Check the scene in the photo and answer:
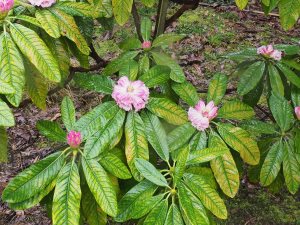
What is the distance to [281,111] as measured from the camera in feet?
4.98

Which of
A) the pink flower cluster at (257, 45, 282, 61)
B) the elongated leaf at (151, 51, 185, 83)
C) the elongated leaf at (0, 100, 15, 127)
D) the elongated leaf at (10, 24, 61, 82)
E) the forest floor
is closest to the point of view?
the elongated leaf at (0, 100, 15, 127)

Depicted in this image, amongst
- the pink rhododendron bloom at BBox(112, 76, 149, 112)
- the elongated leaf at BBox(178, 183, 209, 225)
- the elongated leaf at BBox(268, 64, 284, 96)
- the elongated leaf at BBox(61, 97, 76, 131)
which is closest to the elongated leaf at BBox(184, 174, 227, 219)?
the elongated leaf at BBox(178, 183, 209, 225)

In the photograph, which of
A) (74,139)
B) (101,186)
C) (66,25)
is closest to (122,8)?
(66,25)

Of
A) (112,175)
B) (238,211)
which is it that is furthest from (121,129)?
(238,211)

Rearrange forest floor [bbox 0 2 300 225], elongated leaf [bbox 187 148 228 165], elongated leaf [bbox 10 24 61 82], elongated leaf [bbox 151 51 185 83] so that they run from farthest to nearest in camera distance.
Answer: forest floor [bbox 0 2 300 225]
elongated leaf [bbox 151 51 185 83]
elongated leaf [bbox 187 148 228 165]
elongated leaf [bbox 10 24 61 82]

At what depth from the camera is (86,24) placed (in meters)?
1.43

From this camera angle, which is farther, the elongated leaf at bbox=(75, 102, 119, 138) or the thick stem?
the thick stem

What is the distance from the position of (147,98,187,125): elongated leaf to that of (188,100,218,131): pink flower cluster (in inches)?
1.2

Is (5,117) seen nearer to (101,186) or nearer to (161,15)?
(101,186)

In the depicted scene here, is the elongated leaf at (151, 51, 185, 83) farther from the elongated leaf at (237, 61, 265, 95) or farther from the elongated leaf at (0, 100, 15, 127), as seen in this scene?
the elongated leaf at (0, 100, 15, 127)

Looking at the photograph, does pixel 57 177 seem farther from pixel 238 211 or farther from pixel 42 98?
pixel 238 211

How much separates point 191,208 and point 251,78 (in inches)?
27.7

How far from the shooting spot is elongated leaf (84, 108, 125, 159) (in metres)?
1.11

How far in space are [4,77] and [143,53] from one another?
2.04 feet
